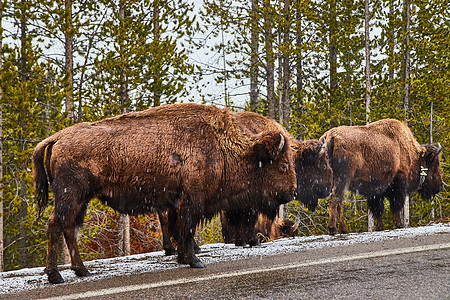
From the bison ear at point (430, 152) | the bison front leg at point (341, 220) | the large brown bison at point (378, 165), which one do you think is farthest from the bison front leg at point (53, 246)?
the bison ear at point (430, 152)

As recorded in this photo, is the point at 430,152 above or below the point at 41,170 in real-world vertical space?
below

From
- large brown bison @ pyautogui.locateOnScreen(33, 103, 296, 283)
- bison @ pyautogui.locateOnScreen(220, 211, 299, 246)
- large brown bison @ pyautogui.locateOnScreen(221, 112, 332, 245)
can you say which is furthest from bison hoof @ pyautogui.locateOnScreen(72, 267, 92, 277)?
large brown bison @ pyautogui.locateOnScreen(221, 112, 332, 245)

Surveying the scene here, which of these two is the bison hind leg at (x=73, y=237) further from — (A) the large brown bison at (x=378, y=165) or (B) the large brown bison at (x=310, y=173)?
(A) the large brown bison at (x=378, y=165)

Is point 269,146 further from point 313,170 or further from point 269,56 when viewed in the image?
point 269,56

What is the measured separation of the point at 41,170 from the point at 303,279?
3.29 meters

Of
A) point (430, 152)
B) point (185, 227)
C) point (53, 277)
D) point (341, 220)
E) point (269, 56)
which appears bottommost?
point (341, 220)

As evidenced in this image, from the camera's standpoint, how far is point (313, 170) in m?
8.55

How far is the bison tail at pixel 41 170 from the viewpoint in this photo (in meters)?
5.08

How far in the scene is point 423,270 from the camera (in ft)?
11.5

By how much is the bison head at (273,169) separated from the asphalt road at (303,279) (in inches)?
44.2

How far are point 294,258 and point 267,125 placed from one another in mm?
2568

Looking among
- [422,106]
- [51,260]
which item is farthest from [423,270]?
[422,106]

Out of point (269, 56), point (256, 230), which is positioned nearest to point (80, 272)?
point (256, 230)

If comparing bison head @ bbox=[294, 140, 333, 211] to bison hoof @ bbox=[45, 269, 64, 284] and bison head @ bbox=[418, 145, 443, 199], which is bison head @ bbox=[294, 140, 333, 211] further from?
bison hoof @ bbox=[45, 269, 64, 284]
